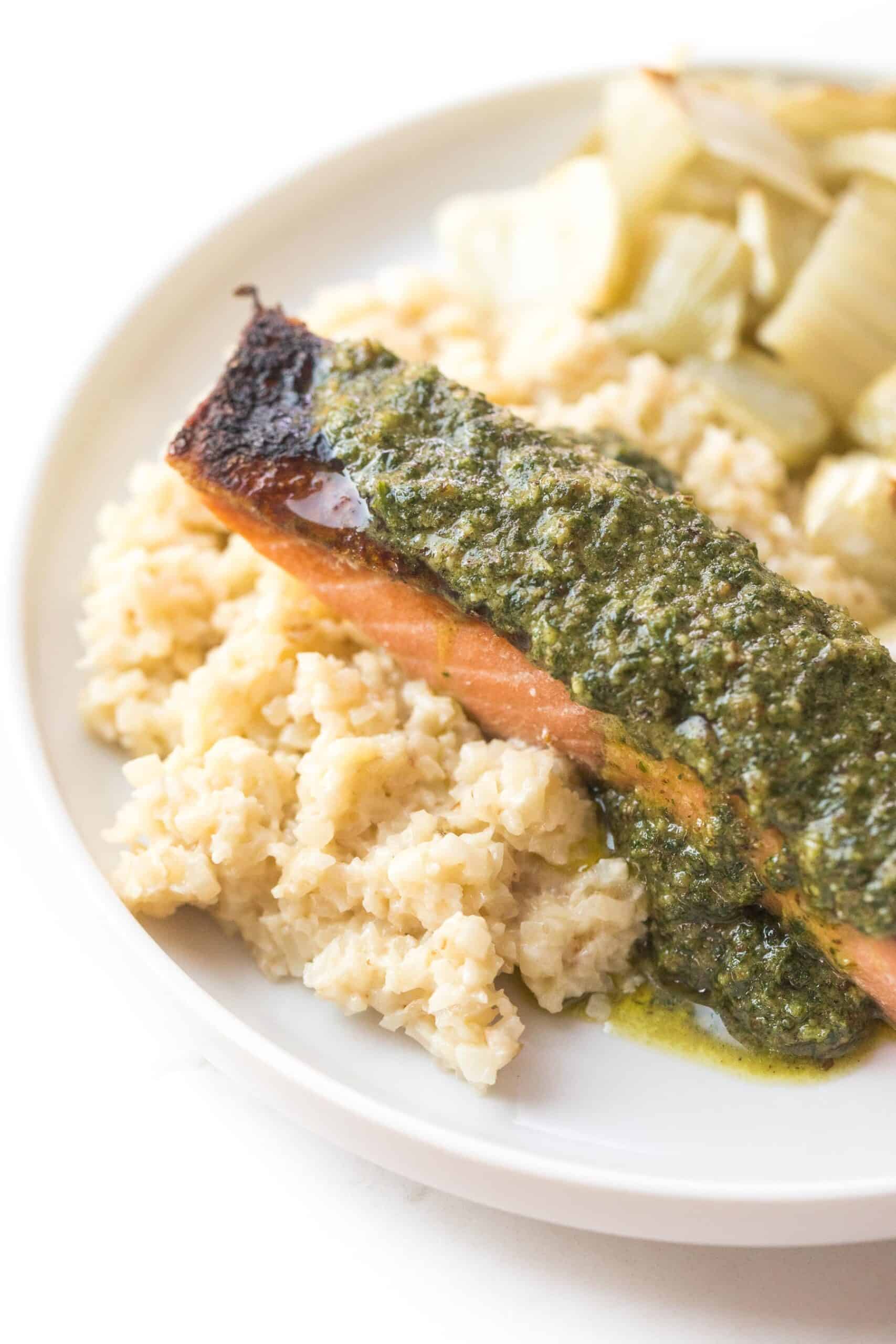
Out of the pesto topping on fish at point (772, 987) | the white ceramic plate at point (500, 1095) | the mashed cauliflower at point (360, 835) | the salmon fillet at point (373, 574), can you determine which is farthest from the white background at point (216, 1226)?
the salmon fillet at point (373, 574)

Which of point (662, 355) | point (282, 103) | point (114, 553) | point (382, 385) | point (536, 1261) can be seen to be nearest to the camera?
point (536, 1261)

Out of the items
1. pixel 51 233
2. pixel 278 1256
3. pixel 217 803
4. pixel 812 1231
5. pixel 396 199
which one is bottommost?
pixel 278 1256

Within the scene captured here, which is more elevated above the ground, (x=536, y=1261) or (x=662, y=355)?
(x=662, y=355)

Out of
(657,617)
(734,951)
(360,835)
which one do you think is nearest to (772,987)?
(734,951)

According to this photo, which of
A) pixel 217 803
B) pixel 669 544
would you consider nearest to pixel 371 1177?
pixel 217 803

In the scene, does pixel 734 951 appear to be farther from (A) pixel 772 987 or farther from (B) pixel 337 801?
(B) pixel 337 801

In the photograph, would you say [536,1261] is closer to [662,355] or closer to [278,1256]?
[278,1256]

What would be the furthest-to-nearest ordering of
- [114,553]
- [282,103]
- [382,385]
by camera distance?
[282,103], [114,553], [382,385]
